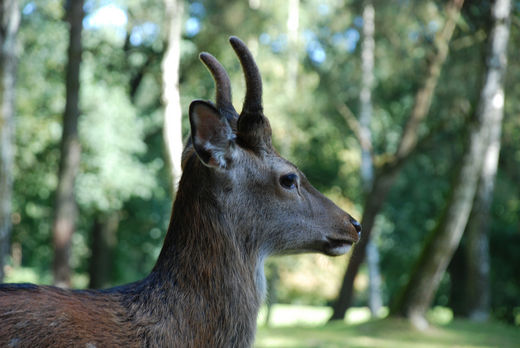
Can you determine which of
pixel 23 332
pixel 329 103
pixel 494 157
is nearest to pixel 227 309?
pixel 23 332

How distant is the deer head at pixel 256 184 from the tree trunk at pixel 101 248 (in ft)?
72.3

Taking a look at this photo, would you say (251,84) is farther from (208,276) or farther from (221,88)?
(208,276)

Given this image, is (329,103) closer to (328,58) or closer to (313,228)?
(328,58)

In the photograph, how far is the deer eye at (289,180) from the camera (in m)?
3.61

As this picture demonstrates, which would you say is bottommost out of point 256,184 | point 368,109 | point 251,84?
point 256,184

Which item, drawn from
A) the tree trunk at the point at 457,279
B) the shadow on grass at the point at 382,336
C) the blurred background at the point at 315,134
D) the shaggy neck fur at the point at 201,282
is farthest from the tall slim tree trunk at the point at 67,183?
the tree trunk at the point at 457,279

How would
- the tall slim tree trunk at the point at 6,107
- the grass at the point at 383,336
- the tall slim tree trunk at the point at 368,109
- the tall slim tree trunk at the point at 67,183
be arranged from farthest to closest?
the tall slim tree trunk at the point at 368,109 < the tall slim tree trunk at the point at 67,183 < the grass at the point at 383,336 < the tall slim tree trunk at the point at 6,107

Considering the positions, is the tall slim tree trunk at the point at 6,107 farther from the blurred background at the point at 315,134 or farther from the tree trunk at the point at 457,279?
the tree trunk at the point at 457,279

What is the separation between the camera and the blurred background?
11766 millimetres

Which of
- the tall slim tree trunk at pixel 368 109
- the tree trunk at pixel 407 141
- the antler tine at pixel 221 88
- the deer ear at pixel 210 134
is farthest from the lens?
the tall slim tree trunk at pixel 368 109

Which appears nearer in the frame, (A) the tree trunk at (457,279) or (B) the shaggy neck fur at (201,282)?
(B) the shaggy neck fur at (201,282)

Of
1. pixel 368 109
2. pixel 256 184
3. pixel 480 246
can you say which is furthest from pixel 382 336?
pixel 368 109

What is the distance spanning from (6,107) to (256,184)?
527 centimetres

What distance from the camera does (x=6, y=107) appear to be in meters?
7.75
